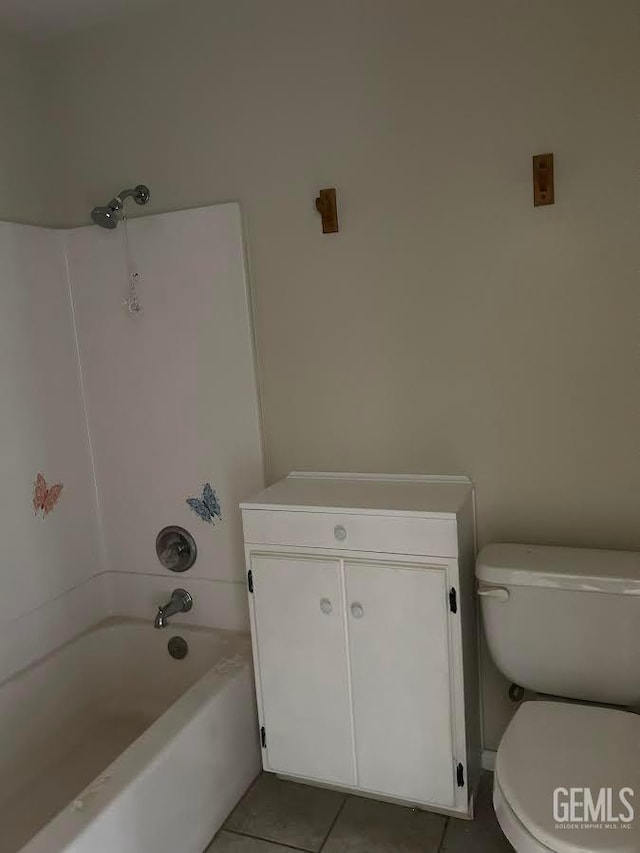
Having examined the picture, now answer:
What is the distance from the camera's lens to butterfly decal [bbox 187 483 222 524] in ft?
7.59

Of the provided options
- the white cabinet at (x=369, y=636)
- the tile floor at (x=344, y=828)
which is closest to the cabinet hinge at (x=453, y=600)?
the white cabinet at (x=369, y=636)

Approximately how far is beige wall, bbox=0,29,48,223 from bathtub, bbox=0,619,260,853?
1495mm

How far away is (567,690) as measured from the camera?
5.69 feet

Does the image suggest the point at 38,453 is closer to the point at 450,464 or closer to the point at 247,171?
the point at 247,171

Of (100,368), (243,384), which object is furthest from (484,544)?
(100,368)

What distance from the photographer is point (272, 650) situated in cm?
198

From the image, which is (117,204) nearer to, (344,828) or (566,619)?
(566,619)

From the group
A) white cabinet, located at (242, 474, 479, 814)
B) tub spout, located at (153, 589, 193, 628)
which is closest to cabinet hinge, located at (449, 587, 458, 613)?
white cabinet, located at (242, 474, 479, 814)

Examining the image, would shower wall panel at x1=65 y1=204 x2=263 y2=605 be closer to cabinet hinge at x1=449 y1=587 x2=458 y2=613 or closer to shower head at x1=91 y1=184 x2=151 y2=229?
shower head at x1=91 y1=184 x2=151 y2=229

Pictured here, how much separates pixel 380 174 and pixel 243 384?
30.3 inches

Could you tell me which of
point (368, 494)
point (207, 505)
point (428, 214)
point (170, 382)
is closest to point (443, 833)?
point (368, 494)

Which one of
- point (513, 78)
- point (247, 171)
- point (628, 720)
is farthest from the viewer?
point (247, 171)

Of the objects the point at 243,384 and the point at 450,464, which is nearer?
the point at 450,464

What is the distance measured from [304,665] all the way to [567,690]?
0.71m
